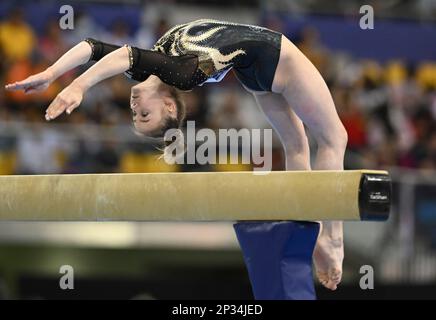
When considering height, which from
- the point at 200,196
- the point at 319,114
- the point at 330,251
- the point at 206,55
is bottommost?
the point at 330,251

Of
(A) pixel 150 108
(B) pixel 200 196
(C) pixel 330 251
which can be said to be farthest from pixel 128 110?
(B) pixel 200 196

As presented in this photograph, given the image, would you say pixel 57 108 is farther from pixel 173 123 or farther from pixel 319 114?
pixel 319 114

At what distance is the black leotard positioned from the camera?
3904 millimetres

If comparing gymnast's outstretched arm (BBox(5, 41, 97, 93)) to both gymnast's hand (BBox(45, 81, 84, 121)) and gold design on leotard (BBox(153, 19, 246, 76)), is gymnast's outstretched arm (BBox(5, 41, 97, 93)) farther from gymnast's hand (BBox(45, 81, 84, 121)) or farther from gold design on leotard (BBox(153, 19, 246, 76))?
gold design on leotard (BBox(153, 19, 246, 76))

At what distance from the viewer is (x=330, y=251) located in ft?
14.8

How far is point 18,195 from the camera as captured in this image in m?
4.07

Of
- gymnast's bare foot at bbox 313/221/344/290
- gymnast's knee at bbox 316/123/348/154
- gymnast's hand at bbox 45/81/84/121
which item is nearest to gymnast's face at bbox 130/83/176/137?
gymnast's hand at bbox 45/81/84/121

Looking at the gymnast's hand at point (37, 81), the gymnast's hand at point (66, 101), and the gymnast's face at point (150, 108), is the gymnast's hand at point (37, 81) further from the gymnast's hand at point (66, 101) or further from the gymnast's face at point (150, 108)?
the gymnast's face at point (150, 108)

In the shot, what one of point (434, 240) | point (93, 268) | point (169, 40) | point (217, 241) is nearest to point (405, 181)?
point (434, 240)

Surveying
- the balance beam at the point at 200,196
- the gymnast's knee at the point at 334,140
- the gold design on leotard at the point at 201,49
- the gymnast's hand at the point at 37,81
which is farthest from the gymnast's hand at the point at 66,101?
the gymnast's knee at the point at 334,140

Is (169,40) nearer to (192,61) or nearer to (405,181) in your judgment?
(192,61)

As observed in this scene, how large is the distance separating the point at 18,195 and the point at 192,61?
3.21 ft

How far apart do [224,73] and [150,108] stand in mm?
416

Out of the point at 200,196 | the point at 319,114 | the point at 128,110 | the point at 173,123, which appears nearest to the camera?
the point at 200,196
